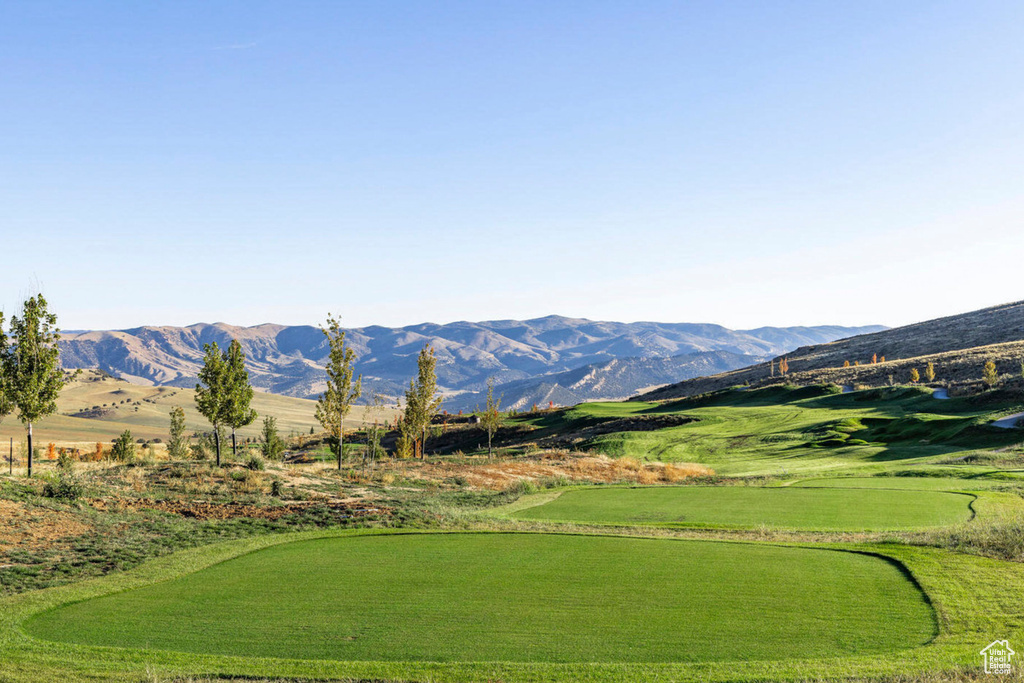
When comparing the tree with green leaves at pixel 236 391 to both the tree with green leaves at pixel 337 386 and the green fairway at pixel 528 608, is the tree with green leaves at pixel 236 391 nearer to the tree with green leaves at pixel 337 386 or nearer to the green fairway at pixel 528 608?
the tree with green leaves at pixel 337 386

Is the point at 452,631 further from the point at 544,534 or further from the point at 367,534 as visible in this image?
the point at 367,534

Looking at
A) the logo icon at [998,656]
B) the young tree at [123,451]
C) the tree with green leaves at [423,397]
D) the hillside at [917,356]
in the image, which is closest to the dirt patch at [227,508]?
the logo icon at [998,656]

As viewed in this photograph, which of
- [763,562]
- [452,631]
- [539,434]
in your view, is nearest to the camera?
[452,631]

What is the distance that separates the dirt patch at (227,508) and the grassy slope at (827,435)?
84.7 feet

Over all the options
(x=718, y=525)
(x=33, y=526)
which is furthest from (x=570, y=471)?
(x=33, y=526)

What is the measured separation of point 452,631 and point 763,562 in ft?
28.3

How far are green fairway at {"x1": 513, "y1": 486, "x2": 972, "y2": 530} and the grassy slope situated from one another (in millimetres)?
11519

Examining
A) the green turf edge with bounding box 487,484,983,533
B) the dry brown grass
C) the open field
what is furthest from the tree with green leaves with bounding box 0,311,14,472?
the dry brown grass

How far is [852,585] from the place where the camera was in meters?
14.6

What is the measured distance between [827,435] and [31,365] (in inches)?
2132

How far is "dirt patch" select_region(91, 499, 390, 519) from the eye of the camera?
82.6ft

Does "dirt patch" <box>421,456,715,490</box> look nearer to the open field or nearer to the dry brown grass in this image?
the dry brown grass

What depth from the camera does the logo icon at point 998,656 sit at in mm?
9750

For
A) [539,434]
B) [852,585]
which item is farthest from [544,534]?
[539,434]
